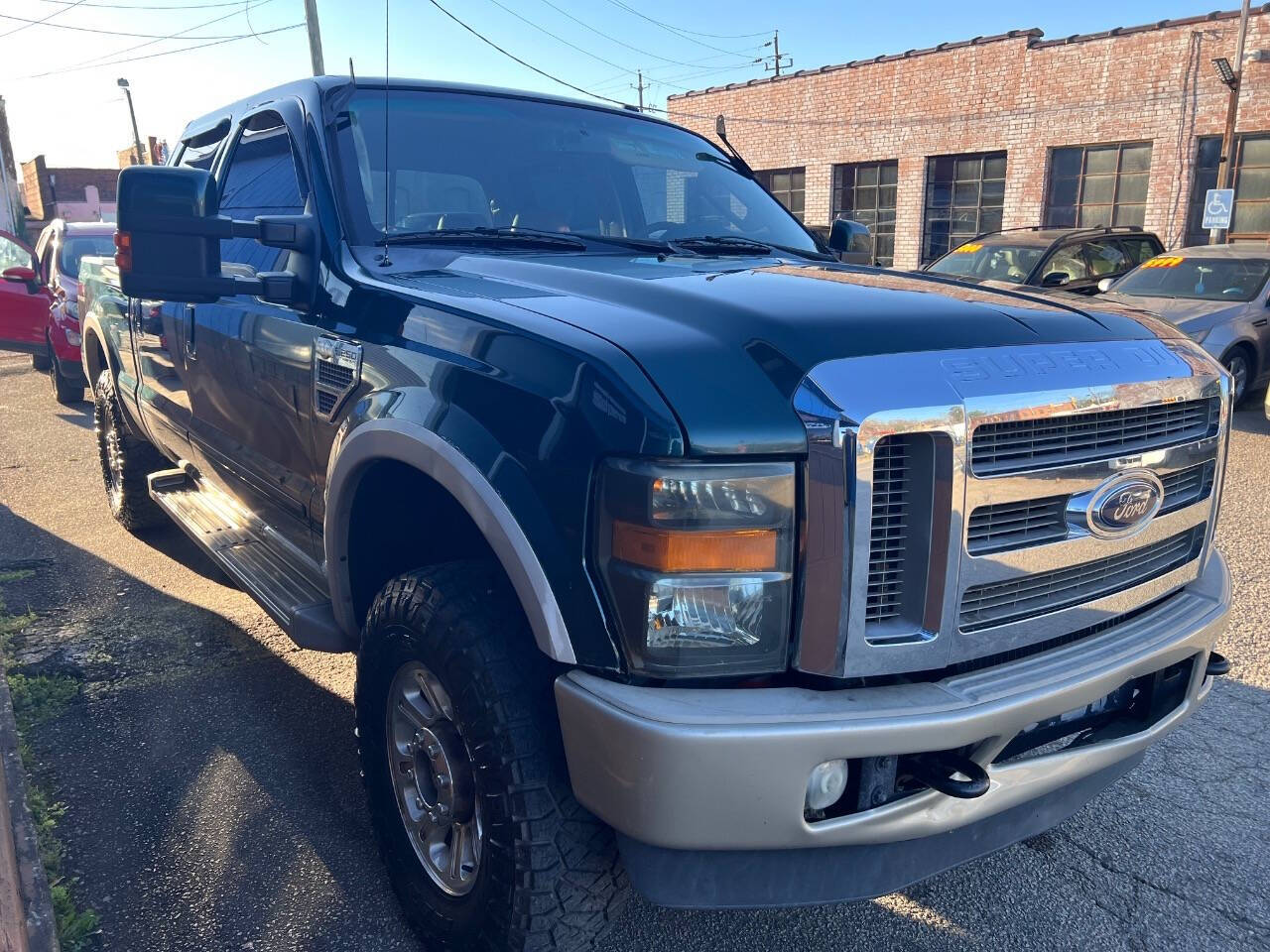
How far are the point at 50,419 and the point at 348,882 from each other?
865 centimetres

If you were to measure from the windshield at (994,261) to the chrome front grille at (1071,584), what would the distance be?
900 centimetres

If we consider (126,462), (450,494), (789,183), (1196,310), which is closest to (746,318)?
(450,494)

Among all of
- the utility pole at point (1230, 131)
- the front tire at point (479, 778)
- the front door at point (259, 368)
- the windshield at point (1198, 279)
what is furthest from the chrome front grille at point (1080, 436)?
the utility pole at point (1230, 131)

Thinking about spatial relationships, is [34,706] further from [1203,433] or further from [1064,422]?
[1203,433]

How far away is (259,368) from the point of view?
307 centimetres

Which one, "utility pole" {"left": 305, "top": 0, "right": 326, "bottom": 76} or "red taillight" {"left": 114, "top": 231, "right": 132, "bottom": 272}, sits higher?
"utility pole" {"left": 305, "top": 0, "right": 326, "bottom": 76}

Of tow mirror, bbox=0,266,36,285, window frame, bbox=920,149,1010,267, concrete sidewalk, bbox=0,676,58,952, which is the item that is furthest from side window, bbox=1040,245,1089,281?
tow mirror, bbox=0,266,36,285

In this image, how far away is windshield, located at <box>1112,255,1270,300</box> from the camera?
9.61m

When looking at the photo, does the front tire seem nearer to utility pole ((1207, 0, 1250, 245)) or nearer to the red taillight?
the red taillight

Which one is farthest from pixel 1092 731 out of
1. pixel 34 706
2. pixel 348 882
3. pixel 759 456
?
pixel 34 706

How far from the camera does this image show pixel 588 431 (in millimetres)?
1735

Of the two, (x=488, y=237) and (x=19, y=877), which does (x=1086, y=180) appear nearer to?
(x=488, y=237)

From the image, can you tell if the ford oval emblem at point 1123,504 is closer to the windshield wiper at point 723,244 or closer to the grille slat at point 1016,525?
the grille slat at point 1016,525

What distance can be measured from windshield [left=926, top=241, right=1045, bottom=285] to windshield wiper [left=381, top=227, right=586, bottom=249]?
875 cm
